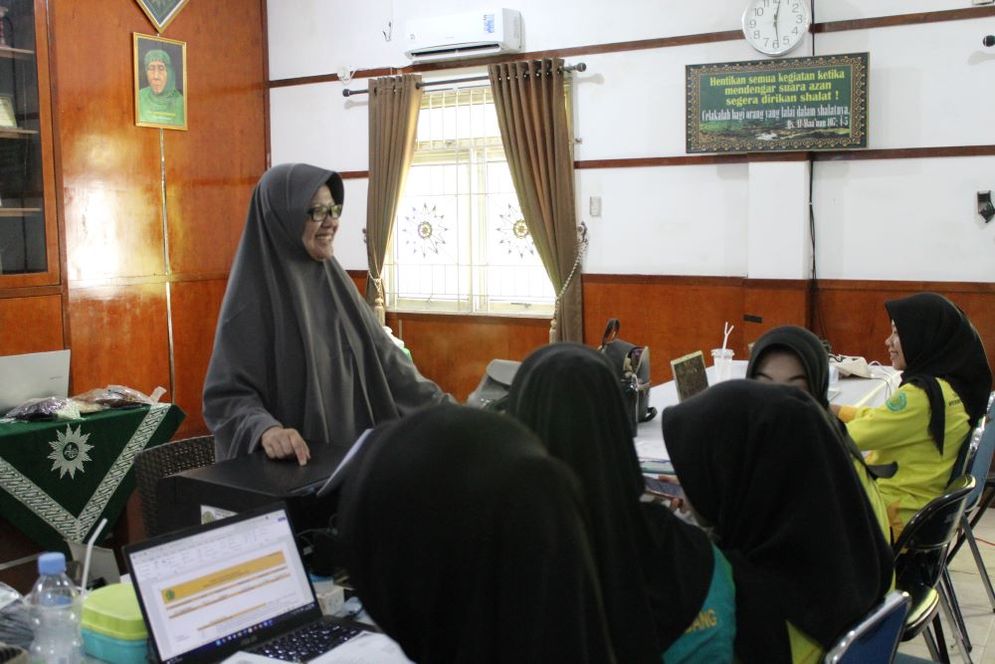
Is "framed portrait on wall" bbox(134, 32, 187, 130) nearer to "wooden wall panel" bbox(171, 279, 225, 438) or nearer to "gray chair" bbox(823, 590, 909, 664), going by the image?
"wooden wall panel" bbox(171, 279, 225, 438)

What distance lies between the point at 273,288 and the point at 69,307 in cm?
359

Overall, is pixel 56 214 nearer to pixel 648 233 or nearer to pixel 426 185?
pixel 426 185

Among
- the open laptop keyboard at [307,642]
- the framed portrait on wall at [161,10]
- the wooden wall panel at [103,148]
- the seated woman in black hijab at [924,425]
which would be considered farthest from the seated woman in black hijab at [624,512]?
the framed portrait on wall at [161,10]

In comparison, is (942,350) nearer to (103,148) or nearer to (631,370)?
(631,370)

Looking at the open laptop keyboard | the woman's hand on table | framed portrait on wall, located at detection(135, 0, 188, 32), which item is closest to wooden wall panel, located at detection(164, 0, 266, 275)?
framed portrait on wall, located at detection(135, 0, 188, 32)

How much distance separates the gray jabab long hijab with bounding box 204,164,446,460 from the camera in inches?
93.5

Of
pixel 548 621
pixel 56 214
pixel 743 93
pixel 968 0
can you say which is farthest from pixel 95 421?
pixel 968 0

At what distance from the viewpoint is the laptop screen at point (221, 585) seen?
157cm

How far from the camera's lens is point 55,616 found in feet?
5.48

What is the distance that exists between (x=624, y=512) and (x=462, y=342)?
504 cm

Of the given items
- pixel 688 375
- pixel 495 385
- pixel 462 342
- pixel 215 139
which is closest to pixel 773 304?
pixel 462 342

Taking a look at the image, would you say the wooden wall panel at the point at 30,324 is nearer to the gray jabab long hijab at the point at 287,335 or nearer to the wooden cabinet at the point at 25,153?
the wooden cabinet at the point at 25,153

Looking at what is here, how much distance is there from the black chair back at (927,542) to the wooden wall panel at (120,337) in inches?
178

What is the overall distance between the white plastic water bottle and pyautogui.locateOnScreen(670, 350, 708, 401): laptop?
1910mm
